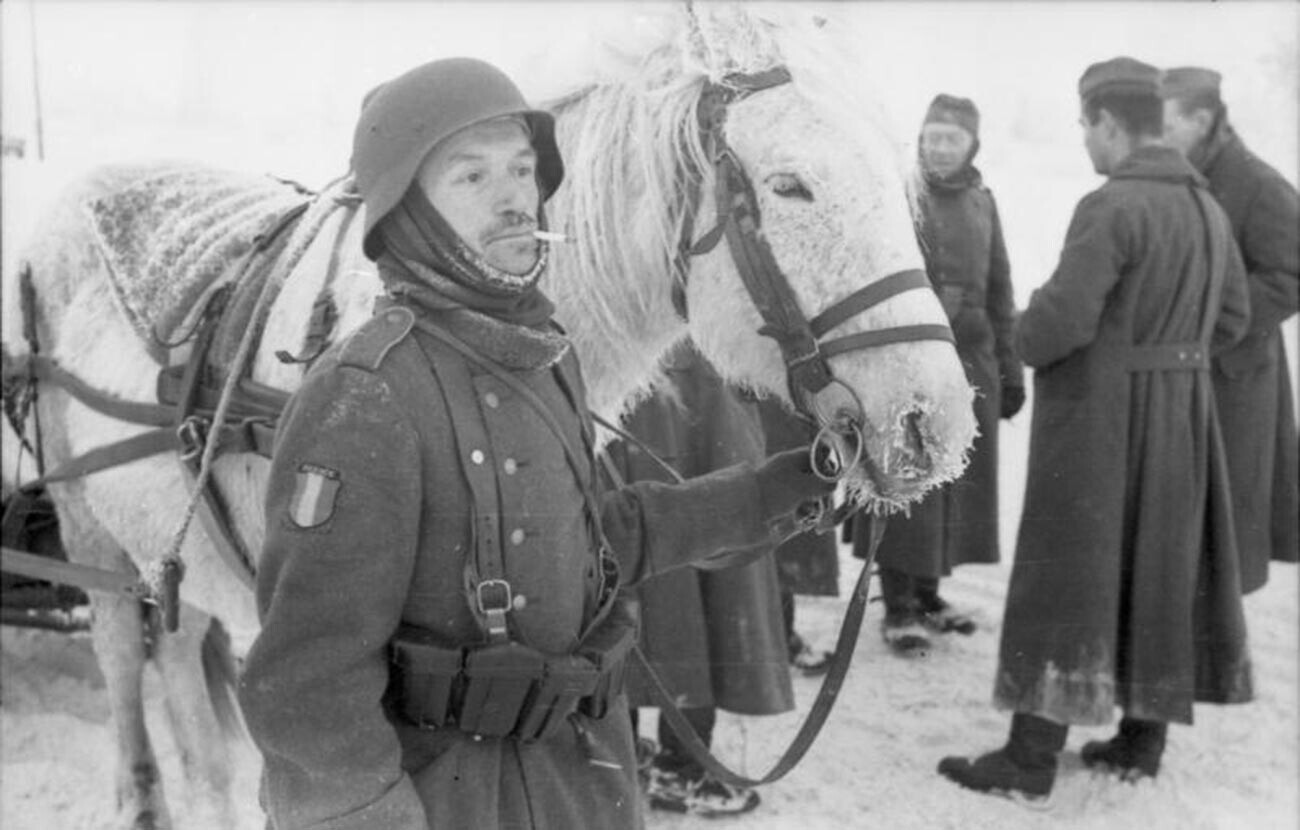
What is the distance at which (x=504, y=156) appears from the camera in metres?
1.52

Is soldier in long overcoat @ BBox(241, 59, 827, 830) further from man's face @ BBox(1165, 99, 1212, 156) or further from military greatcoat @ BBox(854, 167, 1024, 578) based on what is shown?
man's face @ BBox(1165, 99, 1212, 156)

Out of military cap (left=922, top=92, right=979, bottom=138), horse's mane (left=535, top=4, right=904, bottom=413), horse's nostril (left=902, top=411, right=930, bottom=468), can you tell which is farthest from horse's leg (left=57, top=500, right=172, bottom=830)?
military cap (left=922, top=92, right=979, bottom=138)

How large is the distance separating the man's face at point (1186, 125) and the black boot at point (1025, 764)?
7.77ft

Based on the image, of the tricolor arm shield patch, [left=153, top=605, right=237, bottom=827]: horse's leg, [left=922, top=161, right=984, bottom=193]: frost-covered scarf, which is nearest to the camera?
the tricolor arm shield patch

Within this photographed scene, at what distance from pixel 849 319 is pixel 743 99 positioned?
455mm

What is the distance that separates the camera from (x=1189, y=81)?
4.35 m

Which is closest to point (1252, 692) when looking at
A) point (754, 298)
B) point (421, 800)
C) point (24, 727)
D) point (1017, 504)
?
point (1017, 504)

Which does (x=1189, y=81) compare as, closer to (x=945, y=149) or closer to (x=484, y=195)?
(x=945, y=149)

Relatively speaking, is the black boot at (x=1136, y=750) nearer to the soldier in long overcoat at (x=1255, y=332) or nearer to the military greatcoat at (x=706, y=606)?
the soldier in long overcoat at (x=1255, y=332)

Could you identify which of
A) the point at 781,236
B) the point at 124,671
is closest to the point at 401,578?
the point at 781,236

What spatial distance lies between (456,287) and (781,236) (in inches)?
25.2

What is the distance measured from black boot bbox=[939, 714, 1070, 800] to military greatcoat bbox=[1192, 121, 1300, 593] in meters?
1.20

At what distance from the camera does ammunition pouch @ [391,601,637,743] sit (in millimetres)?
1365

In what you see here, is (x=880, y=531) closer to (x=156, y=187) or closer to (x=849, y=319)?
(x=849, y=319)
